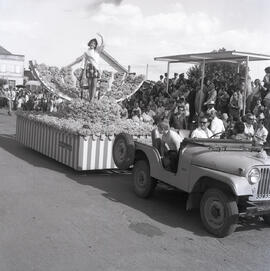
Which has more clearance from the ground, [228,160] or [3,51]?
[3,51]

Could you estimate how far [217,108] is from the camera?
1334 cm

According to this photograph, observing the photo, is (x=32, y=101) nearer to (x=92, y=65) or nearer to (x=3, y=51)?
(x=92, y=65)

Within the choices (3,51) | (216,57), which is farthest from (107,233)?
(3,51)

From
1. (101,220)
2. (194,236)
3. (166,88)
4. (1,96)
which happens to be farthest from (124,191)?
(1,96)

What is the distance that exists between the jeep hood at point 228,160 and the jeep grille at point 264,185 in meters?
0.12

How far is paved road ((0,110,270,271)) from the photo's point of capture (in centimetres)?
468

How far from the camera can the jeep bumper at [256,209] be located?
5.54 m

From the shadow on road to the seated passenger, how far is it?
2.49ft

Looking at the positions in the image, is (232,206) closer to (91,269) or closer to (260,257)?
(260,257)

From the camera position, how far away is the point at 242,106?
12.1 metres

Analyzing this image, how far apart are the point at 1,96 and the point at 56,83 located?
2133 cm

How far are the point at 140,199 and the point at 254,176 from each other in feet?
8.38

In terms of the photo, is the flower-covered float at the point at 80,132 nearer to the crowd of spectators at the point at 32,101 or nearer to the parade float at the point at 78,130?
the parade float at the point at 78,130

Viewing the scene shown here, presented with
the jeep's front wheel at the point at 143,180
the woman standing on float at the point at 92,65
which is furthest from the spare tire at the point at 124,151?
the woman standing on float at the point at 92,65
